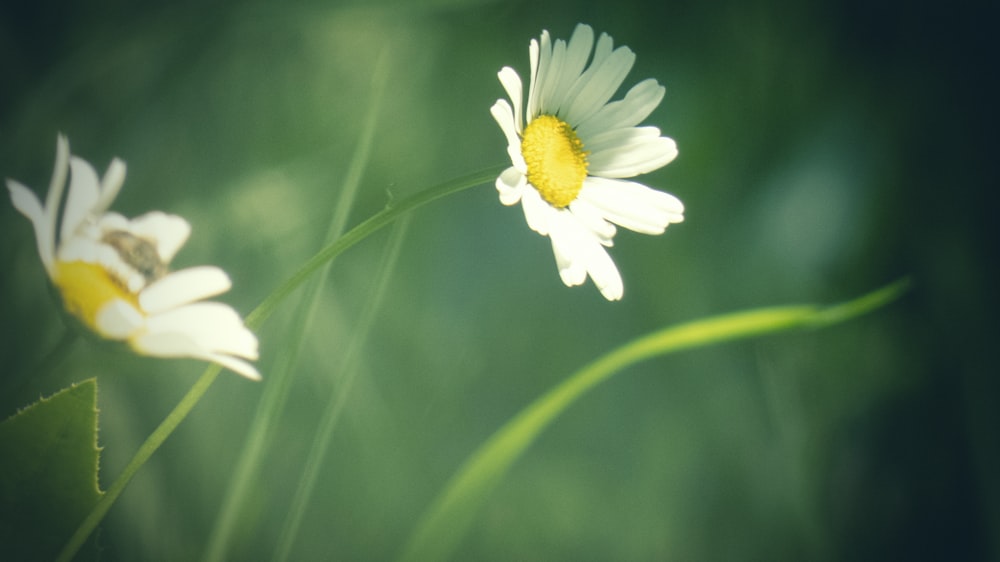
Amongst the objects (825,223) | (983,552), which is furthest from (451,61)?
(983,552)

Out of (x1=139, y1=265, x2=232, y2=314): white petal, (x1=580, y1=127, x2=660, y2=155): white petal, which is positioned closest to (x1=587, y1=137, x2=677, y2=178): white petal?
(x1=580, y1=127, x2=660, y2=155): white petal

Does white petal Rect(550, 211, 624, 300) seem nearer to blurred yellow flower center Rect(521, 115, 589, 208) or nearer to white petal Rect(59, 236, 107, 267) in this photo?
blurred yellow flower center Rect(521, 115, 589, 208)

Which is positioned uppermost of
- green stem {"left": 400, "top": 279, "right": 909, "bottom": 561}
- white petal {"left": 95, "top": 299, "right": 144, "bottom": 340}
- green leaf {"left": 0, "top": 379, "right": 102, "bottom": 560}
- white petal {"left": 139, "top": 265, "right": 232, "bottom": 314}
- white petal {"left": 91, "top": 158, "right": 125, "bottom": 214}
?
green stem {"left": 400, "top": 279, "right": 909, "bottom": 561}

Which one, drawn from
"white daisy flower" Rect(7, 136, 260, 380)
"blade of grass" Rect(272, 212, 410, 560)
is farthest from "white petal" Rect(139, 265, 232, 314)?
"blade of grass" Rect(272, 212, 410, 560)

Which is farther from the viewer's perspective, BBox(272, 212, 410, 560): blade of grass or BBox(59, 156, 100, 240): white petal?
BBox(272, 212, 410, 560): blade of grass

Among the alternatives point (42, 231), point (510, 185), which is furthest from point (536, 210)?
point (42, 231)

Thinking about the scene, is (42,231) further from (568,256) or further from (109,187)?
(568,256)

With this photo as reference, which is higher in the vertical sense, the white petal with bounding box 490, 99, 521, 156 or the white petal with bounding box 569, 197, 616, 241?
the white petal with bounding box 569, 197, 616, 241
